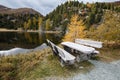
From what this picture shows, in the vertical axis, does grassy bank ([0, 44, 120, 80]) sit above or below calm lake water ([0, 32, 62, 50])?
above

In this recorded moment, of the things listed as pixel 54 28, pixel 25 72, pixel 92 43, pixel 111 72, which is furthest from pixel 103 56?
pixel 54 28

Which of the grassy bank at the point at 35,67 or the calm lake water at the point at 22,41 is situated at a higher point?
the grassy bank at the point at 35,67

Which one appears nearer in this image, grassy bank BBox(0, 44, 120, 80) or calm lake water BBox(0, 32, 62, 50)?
grassy bank BBox(0, 44, 120, 80)

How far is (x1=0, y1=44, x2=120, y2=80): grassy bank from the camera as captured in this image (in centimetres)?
1155

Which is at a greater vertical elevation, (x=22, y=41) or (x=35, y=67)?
(x=35, y=67)

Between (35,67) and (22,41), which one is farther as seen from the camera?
(22,41)

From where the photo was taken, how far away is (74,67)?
1236cm

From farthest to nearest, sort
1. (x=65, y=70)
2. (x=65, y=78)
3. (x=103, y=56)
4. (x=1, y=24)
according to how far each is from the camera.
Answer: (x=1, y=24), (x=103, y=56), (x=65, y=70), (x=65, y=78)

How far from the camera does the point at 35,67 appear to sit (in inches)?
496

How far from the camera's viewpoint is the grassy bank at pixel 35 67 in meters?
11.5

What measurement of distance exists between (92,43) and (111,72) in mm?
5530

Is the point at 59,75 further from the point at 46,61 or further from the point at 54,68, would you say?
the point at 46,61

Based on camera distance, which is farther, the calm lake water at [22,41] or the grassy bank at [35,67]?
the calm lake water at [22,41]

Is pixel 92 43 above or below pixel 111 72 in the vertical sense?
above
